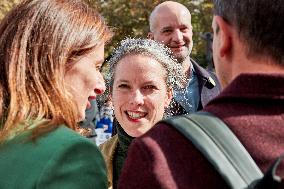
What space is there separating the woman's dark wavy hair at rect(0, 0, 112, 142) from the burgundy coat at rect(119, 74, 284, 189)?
0.46 metres

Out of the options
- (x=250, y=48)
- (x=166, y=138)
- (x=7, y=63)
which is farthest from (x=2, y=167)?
(x=250, y=48)

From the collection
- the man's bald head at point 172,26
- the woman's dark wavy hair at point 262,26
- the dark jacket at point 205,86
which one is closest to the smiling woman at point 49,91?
the woman's dark wavy hair at point 262,26

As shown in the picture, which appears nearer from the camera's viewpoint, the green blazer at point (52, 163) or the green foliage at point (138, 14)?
the green blazer at point (52, 163)

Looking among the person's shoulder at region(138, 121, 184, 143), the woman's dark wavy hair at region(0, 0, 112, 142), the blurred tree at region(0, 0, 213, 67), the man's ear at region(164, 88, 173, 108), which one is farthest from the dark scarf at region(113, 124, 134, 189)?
the blurred tree at region(0, 0, 213, 67)

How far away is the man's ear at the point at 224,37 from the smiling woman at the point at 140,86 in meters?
1.56

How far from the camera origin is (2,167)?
1.68 m

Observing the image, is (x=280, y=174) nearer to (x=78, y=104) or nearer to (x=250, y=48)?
(x=250, y=48)

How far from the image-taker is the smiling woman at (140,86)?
312 centimetres

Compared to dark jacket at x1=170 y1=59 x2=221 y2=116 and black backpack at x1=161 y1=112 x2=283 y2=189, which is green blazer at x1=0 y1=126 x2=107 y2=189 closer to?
black backpack at x1=161 y1=112 x2=283 y2=189

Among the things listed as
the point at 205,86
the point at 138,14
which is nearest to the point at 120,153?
the point at 205,86

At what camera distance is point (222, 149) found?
1346 millimetres

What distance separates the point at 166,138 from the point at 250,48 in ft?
1.06

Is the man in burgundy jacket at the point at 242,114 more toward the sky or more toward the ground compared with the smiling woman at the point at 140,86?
more toward the sky

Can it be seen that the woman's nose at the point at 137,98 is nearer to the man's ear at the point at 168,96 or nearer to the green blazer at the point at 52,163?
the man's ear at the point at 168,96
